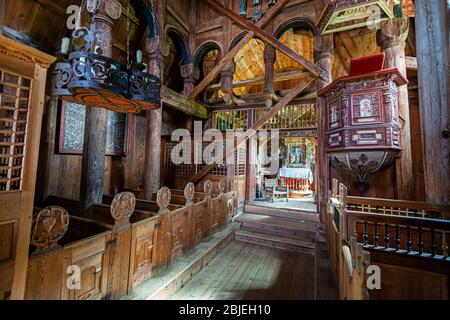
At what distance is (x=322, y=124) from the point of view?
14.9 ft

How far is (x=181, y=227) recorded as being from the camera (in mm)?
3264

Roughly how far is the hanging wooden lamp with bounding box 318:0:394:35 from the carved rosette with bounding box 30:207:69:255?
532 cm

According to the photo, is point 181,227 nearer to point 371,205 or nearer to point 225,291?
point 225,291

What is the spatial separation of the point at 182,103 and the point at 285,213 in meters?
4.34

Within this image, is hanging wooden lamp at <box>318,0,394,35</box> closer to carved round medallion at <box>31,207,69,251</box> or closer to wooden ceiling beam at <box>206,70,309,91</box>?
wooden ceiling beam at <box>206,70,309,91</box>

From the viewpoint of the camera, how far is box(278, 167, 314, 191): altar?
830cm

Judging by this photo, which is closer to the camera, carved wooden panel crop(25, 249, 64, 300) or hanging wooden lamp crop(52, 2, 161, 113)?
carved wooden panel crop(25, 249, 64, 300)

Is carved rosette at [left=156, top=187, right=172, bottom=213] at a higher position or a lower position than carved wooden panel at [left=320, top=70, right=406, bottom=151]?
lower

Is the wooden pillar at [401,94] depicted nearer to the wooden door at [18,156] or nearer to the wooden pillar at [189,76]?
the wooden pillar at [189,76]

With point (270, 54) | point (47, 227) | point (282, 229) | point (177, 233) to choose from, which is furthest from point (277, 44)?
point (47, 227)

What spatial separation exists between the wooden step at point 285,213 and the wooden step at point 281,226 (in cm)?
21

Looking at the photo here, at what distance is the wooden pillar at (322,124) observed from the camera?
4422mm

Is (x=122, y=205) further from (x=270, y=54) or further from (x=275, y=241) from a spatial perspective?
(x=270, y=54)

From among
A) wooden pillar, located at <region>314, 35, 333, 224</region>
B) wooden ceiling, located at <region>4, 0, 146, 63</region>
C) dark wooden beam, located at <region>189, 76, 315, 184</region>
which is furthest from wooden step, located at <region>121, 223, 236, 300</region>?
wooden ceiling, located at <region>4, 0, 146, 63</region>
